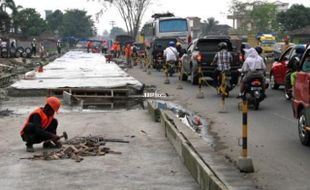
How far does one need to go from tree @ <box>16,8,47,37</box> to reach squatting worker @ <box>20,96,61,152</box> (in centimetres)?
8083

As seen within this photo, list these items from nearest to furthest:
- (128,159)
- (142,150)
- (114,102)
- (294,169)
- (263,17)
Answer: (294,169) < (128,159) < (142,150) < (114,102) < (263,17)

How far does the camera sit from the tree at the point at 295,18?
73.6 meters

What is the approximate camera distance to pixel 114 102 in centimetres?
1725

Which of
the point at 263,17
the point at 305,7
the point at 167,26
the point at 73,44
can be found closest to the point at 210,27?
the point at 73,44

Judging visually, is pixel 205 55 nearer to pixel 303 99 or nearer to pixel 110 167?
pixel 303 99

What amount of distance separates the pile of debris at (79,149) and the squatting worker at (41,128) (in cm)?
26

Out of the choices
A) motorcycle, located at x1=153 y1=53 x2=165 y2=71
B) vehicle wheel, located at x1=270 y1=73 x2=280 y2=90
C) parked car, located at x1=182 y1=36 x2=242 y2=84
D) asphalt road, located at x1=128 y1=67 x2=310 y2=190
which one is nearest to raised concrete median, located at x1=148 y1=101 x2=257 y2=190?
asphalt road, located at x1=128 y1=67 x2=310 y2=190

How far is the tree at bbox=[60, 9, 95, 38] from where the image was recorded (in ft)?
434

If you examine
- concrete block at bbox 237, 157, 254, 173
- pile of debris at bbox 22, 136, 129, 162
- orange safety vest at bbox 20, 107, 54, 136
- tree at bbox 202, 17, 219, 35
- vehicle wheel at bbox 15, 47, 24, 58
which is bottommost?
vehicle wheel at bbox 15, 47, 24, 58

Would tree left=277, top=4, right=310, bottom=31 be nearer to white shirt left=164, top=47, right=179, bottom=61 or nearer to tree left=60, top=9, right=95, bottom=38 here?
white shirt left=164, top=47, right=179, bottom=61

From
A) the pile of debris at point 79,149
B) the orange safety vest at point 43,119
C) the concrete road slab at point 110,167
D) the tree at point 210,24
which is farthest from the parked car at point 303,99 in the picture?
the tree at point 210,24

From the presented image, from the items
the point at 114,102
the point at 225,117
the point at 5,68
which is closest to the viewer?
the point at 225,117

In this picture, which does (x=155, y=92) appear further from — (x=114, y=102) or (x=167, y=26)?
(x=167, y=26)

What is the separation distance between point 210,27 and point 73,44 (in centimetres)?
2953
